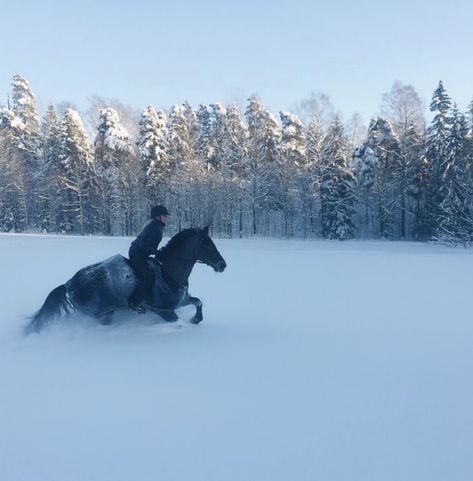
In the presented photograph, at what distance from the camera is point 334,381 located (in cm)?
420

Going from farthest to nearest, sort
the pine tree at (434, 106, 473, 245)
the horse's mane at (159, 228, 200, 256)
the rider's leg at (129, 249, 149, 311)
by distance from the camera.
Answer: the pine tree at (434, 106, 473, 245), the horse's mane at (159, 228, 200, 256), the rider's leg at (129, 249, 149, 311)

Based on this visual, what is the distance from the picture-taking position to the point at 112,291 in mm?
5801

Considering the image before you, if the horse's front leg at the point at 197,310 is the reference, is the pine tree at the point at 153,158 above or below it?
above

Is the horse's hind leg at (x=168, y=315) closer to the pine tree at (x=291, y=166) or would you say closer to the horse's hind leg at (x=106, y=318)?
the horse's hind leg at (x=106, y=318)

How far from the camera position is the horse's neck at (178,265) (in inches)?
250

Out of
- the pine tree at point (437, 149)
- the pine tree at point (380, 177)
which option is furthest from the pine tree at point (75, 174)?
the pine tree at point (437, 149)

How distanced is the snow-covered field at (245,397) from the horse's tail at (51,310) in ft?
0.58

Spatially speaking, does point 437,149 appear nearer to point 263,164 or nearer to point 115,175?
point 263,164

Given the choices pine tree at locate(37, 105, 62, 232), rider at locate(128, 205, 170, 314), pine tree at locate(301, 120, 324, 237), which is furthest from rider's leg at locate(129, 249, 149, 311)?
pine tree at locate(37, 105, 62, 232)

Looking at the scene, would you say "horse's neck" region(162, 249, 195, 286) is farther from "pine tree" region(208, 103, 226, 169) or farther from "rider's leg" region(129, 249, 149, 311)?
"pine tree" region(208, 103, 226, 169)

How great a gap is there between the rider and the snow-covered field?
574 mm

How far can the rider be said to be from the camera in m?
5.85

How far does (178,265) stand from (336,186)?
102 feet

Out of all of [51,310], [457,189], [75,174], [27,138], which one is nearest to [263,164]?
[457,189]
